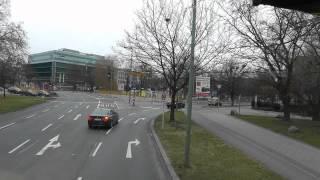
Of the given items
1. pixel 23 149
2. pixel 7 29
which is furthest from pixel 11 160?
pixel 7 29

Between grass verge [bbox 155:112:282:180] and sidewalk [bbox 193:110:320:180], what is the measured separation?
25.3 inches

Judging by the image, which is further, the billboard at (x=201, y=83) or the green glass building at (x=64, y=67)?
the green glass building at (x=64, y=67)

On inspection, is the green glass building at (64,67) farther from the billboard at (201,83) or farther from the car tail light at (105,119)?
the car tail light at (105,119)

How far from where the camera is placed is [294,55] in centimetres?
3688

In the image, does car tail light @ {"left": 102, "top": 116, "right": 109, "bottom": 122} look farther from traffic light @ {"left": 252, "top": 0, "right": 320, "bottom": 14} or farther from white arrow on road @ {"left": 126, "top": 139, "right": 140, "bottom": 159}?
traffic light @ {"left": 252, "top": 0, "right": 320, "bottom": 14}

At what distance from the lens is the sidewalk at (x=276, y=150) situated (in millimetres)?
15873

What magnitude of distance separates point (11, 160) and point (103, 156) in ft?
11.6

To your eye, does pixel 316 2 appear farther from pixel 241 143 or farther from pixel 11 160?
pixel 241 143

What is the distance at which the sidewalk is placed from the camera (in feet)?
52.1

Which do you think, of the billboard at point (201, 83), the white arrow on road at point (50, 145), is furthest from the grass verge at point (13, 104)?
the white arrow on road at point (50, 145)

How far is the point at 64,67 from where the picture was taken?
548 ft

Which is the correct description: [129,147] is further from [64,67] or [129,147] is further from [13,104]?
[64,67]

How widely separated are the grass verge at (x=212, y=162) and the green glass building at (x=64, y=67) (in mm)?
128042

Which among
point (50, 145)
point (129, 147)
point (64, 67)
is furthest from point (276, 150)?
point (64, 67)
